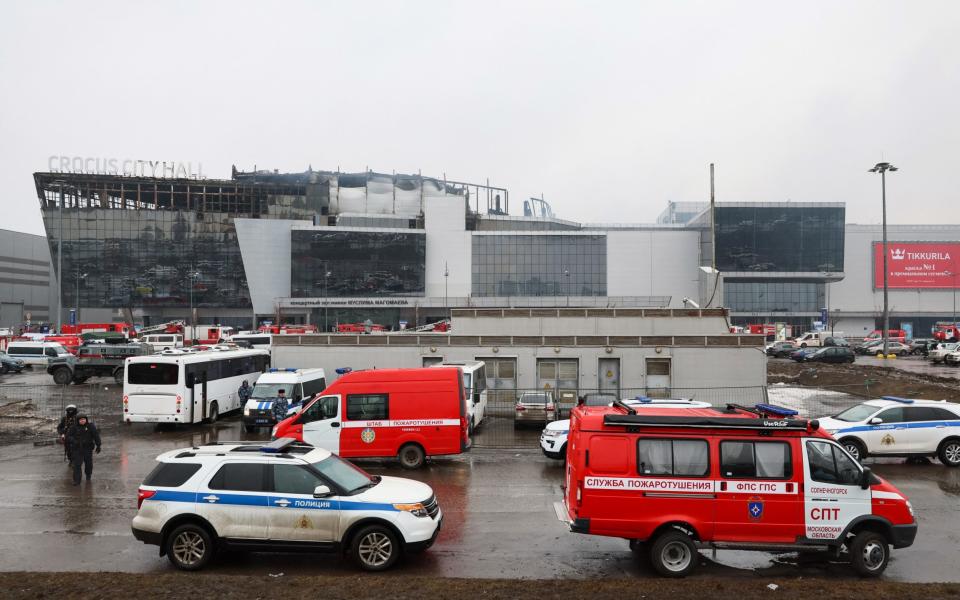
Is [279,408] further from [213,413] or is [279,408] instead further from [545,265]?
[545,265]

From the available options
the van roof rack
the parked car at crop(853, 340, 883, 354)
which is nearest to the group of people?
the van roof rack

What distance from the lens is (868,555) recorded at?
9.09 m

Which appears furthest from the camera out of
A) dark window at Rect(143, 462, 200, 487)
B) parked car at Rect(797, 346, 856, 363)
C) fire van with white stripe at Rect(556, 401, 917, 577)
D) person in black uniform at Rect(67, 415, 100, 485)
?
parked car at Rect(797, 346, 856, 363)

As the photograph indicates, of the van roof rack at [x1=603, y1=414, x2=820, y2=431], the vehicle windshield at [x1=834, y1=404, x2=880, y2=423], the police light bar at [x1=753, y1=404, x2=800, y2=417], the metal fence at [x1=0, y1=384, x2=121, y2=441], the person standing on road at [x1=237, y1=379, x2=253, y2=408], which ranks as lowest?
the metal fence at [x1=0, y1=384, x2=121, y2=441]

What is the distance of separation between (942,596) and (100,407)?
2961cm

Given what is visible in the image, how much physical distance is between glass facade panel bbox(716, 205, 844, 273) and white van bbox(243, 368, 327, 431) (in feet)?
276

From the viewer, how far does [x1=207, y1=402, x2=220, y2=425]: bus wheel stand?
2504 cm

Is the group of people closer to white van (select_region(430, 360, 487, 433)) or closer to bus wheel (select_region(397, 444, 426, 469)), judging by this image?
bus wheel (select_region(397, 444, 426, 469))

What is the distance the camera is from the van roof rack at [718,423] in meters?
9.16

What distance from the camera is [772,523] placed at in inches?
357

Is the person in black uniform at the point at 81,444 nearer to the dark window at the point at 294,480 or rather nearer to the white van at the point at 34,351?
the dark window at the point at 294,480

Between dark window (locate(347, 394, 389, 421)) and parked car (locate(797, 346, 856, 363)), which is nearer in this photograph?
dark window (locate(347, 394, 389, 421))

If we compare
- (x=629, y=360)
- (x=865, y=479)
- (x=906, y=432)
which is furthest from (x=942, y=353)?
(x=865, y=479)

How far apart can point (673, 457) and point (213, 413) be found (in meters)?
20.8
